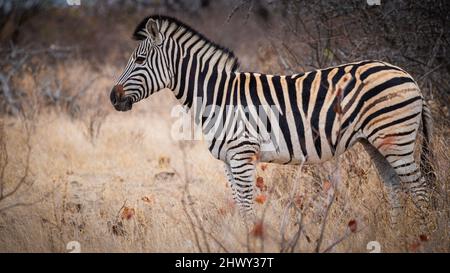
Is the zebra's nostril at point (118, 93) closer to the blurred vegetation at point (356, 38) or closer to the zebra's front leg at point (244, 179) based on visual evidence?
the zebra's front leg at point (244, 179)

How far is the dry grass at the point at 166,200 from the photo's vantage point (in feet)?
14.9

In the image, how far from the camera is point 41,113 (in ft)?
35.1

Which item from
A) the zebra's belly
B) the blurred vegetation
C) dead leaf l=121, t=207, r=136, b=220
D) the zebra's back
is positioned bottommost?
dead leaf l=121, t=207, r=136, b=220

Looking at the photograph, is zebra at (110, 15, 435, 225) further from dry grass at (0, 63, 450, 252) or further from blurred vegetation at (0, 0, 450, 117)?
blurred vegetation at (0, 0, 450, 117)

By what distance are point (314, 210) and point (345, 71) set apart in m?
1.40

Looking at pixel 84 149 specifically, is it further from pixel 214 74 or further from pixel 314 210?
pixel 314 210

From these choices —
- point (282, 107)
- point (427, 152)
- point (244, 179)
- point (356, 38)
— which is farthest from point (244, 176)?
point (356, 38)

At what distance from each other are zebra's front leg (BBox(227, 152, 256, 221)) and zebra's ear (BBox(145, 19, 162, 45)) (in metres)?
1.45

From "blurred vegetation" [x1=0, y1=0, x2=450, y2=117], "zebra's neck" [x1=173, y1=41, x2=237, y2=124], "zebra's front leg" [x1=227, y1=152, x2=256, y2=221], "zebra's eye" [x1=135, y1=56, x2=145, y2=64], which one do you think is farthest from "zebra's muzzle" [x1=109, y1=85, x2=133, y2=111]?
"blurred vegetation" [x1=0, y1=0, x2=450, y2=117]

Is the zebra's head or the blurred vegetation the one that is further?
the blurred vegetation

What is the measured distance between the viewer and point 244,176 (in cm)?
511

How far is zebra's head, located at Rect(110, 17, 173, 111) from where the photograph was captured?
5547mm

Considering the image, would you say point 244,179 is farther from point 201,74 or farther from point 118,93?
point 118,93
